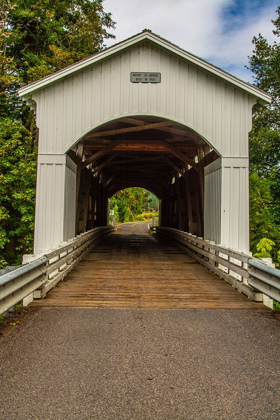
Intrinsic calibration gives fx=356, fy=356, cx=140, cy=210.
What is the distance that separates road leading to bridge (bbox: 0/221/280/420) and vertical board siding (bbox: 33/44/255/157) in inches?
149

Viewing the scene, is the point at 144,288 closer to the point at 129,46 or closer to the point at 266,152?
the point at 129,46

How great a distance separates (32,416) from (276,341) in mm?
2357

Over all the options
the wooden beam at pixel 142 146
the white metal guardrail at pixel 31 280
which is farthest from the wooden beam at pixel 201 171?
the white metal guardrail at pixel 31 280

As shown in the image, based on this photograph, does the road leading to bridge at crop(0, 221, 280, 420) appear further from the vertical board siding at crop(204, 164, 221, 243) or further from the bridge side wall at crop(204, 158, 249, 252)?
the vertical board siding at crop(204, 164, 221, 243)

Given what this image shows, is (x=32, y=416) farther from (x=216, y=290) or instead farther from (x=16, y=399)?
(x=216, y=290)

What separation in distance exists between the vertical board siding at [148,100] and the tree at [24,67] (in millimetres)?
5812

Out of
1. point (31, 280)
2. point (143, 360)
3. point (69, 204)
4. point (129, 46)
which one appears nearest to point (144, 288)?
point (31, 280)

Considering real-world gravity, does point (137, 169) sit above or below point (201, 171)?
above

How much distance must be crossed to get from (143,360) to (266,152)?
16.0 meters

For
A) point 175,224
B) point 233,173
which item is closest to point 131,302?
point 233,173

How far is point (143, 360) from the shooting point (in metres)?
2.93

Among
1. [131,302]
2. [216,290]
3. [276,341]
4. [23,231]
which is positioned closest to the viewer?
[276,341]

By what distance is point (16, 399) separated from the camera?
2.31m

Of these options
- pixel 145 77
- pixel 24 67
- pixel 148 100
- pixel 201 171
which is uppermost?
pixel 24 67
